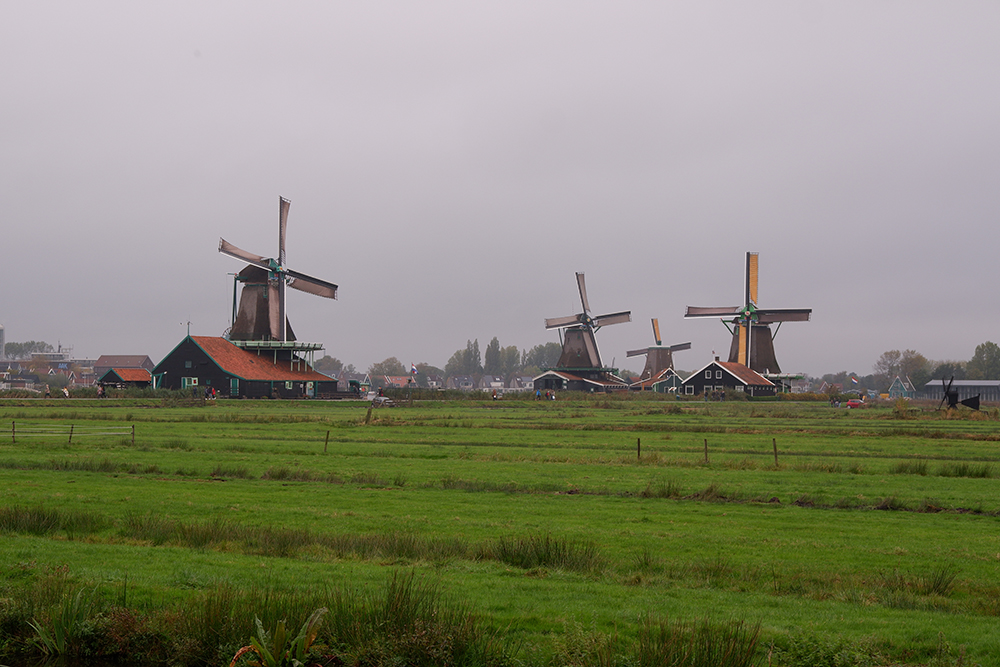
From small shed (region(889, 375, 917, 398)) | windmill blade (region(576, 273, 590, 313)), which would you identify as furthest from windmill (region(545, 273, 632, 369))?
small shed (region(889, 375, 917, 398))

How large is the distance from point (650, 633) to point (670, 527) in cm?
797

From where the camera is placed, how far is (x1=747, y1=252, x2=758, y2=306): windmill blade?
114875 millimetres

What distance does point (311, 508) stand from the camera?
61.5ft

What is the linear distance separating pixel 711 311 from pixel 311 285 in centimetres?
5846

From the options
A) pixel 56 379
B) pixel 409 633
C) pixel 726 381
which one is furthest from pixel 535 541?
pixel 56 379

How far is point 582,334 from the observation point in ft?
404

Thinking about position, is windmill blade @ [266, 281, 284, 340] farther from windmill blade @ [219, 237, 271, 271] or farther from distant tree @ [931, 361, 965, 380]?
distant tree @ [931, 361, 965, 380]

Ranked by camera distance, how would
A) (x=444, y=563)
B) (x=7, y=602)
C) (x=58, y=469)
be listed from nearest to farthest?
Result: (x=7, y=602) → (x=444, y=563) → (x=58, y=469)

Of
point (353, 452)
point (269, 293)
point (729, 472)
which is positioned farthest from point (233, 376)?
point (729, 472)

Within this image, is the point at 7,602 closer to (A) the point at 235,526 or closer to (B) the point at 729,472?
(A) the point at 235,526

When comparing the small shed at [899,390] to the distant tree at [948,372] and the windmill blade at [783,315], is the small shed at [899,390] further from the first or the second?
the windmill blade at [783,315]

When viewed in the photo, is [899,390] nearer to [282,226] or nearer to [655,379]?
[655,379]

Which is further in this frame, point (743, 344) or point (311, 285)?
point (743, 344)

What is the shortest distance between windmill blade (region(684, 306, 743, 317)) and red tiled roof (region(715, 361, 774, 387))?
10.5 meters
